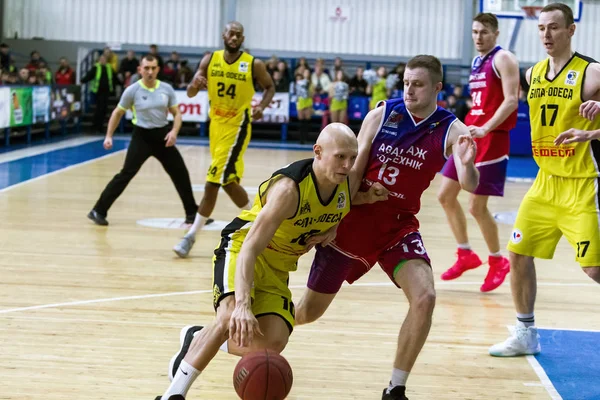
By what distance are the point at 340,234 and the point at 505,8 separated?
12.8 metres

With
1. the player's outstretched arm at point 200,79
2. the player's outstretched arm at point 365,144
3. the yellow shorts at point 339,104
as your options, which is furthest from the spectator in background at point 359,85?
the player's outstretched arm at point 365,144

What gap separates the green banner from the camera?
57.9 ft

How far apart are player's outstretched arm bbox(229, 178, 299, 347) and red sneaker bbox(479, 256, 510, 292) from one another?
3.72m

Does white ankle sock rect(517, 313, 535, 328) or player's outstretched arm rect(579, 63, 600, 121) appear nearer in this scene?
player's outstretched arm rect(579, 63, 600, 121)

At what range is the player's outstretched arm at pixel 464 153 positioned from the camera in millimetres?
4598

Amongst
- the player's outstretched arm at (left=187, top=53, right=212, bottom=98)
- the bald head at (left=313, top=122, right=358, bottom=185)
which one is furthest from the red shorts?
the player's outstretched arm at (left=187, top=53, right=212, bottom=98)

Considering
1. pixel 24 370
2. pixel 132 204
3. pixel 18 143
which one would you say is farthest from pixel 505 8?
pixel 24 370

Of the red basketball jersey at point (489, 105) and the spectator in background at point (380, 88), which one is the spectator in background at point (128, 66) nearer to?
the spectator in background at point (380, 88)

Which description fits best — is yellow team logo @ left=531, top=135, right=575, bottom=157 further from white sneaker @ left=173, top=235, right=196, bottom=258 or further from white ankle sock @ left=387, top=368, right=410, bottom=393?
white sneaker @ left=173, top=235, right=196, bottom=258

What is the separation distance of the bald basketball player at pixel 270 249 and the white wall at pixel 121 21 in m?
23.1

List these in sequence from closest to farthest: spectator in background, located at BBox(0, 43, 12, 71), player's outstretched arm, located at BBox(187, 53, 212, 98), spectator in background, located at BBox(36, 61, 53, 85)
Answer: player's outstretched arm, located at BBox(187, 53, 212, 98) < spectator in background, located at BBox(36, 61, 53, 85) < spectator in background, located at BBox(0, 43, 12, 71)

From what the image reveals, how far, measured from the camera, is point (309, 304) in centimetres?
503

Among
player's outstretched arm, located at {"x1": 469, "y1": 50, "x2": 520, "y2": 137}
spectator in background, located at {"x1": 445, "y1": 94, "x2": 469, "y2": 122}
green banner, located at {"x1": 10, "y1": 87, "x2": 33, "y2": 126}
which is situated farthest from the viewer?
spectator in background, located at {"x1": 445, "y1": 94, "x2": 469, "y2": 122}

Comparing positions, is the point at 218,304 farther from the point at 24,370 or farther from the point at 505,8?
the point at 505,8
